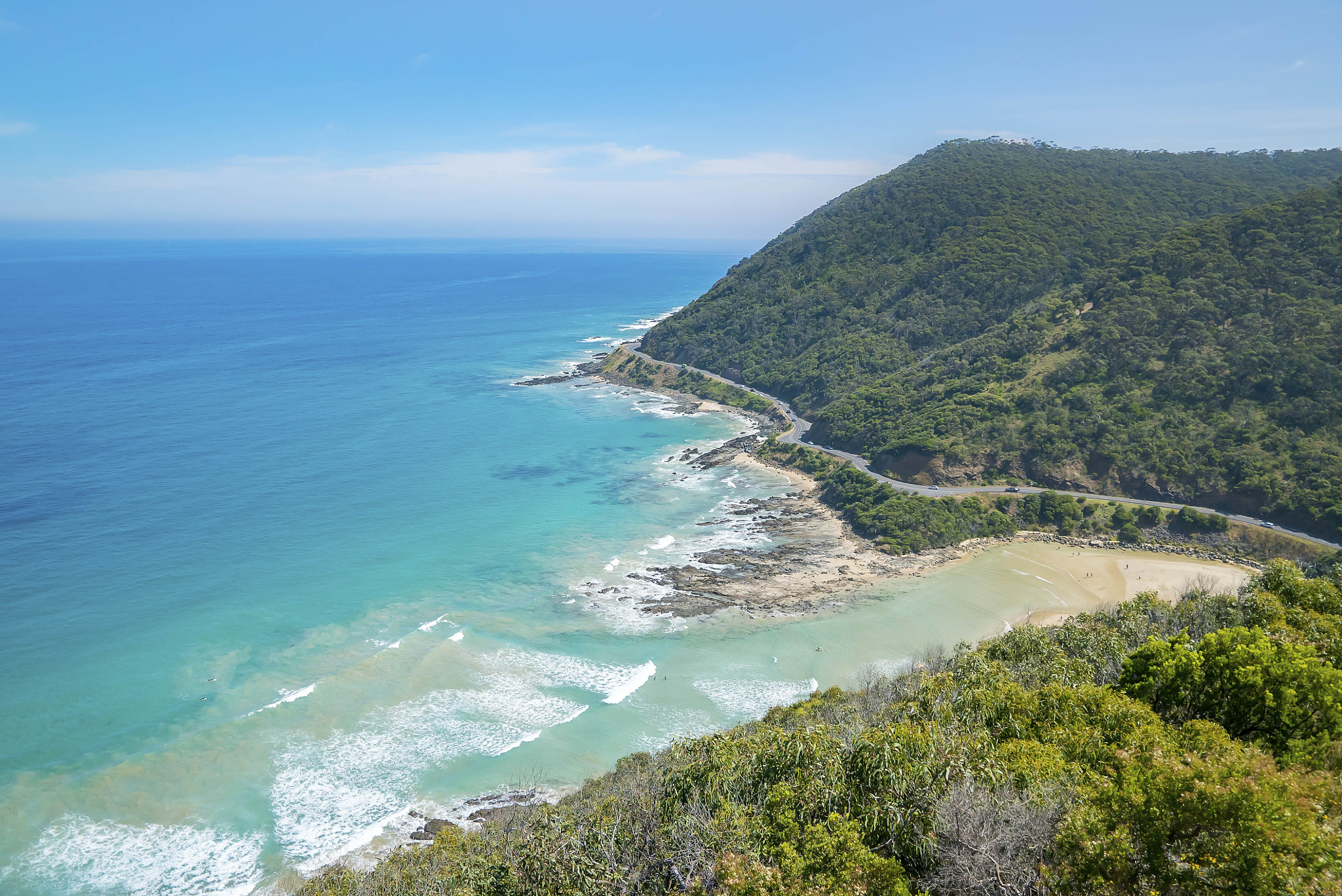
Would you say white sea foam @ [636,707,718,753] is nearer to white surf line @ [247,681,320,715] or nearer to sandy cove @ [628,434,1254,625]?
sandy cove @ [628,434,1254,625]

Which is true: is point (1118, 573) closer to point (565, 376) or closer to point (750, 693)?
point (750, 693)

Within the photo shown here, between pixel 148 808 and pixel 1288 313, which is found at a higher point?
pixel 1288 313

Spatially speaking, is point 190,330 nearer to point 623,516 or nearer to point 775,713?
point 623,516

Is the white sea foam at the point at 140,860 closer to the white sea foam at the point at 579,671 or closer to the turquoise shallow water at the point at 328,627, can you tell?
the turquoise shallow water at the point at 328,627

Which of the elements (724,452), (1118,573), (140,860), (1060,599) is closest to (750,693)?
(1060,599)

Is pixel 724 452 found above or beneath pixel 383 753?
above

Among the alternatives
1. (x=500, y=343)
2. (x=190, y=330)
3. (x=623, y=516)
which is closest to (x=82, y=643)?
(x=623, y=516)
